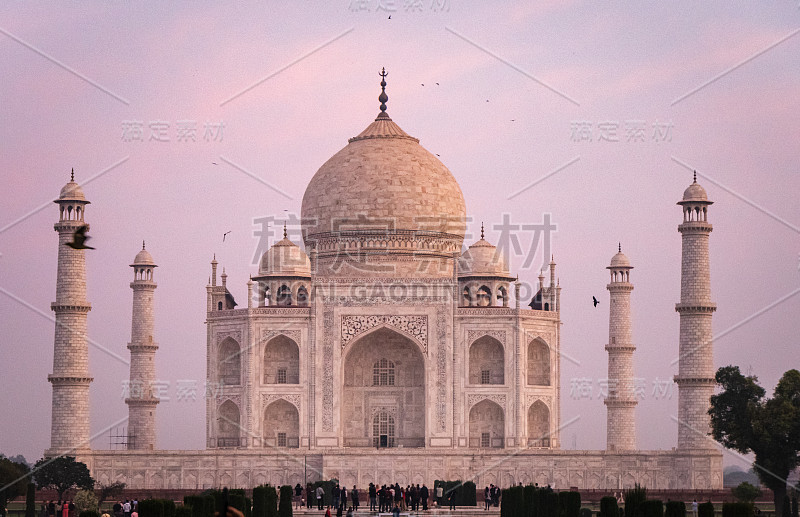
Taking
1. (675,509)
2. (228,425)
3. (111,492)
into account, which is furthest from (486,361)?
(675,509)

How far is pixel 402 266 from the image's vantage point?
4306cm

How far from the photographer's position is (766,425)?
33188 millimetres

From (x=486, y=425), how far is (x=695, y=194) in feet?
28.7

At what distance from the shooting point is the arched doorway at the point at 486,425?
40781 mm

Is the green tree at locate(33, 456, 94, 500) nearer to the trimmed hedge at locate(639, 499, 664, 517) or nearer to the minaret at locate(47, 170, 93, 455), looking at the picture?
the minaret at locate(47, 170, 93, 455)

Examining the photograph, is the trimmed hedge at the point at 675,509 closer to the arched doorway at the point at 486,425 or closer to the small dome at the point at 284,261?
the arched doorway at the point at 486,425

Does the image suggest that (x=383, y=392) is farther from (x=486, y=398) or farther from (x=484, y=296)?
(x=484, y=296)

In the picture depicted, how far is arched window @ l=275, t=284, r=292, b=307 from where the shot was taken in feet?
140

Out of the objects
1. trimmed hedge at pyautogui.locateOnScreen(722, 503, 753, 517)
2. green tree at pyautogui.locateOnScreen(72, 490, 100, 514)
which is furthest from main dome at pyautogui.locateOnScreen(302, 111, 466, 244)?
trimmed hedge at pyautogui.locateOnScreen(722, 503, 753, 517)

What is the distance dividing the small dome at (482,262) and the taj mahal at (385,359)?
66 millimetres

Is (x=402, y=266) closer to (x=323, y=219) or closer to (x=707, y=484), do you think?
(x=323, y=219)

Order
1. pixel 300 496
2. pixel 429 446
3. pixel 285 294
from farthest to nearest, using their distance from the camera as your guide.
Answer: pixel 285 294 → pixel 429 446 → pixel 300 496

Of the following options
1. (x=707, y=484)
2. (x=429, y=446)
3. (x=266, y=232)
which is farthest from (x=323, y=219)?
(x=707, y=484)

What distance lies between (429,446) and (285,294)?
661cm
